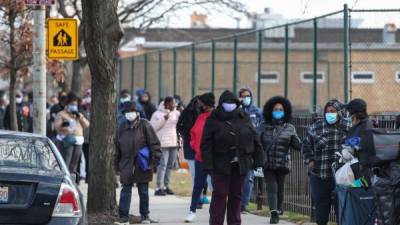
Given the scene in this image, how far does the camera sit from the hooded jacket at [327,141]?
13.0 meters

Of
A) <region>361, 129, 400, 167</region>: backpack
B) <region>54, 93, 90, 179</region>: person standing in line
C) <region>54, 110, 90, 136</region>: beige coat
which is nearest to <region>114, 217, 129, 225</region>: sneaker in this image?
<region>361, 129, 400, 167</region>: backpack

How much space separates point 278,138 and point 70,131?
6600 millimetres

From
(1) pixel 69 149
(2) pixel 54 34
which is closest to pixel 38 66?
(2) pixel 54 34

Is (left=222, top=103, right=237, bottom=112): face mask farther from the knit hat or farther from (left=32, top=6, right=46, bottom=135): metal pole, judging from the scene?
(left=32, top=6, right=46, bottom=135): metal pole

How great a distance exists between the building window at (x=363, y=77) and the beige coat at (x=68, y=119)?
5506 mm

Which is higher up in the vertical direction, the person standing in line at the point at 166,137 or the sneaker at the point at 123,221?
the person standing in line at the point at 166,137

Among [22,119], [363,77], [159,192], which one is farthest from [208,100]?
[22,119]

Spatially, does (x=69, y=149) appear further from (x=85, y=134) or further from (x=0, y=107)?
(x=0, y=107)

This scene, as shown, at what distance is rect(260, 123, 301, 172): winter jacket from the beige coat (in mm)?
6310

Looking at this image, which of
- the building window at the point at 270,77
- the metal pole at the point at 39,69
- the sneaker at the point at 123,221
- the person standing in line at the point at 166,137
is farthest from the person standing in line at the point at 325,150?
the building window at the point at 270,77

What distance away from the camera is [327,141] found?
42.9 ft

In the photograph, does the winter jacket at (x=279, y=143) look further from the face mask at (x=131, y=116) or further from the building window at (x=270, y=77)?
the building window at (x=270, y=77)

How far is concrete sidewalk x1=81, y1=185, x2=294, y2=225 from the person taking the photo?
594 inches

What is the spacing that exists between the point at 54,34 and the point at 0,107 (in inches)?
418
